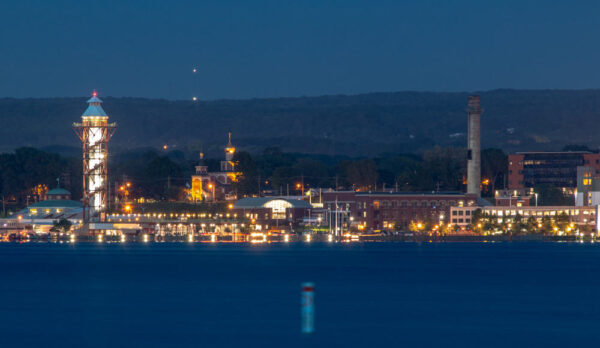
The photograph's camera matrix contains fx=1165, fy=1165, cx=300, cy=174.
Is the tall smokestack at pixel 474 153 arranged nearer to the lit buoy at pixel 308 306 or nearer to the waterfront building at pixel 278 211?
the waterfront building at pixel 278 211

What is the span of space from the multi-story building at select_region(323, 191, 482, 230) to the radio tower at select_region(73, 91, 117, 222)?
36.5 metres

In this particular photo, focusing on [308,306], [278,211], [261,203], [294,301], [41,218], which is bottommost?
[294,301]

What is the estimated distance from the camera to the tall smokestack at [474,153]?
191m

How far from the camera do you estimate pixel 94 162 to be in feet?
618

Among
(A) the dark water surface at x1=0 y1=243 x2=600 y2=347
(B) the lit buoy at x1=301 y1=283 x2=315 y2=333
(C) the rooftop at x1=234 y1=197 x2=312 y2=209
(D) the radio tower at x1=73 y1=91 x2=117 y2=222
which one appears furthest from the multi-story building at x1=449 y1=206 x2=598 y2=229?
(B) the lit buoy at x1=301 y1=283 x2=315 y2=333

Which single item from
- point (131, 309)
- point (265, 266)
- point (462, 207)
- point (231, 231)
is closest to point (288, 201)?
point (231, 231)

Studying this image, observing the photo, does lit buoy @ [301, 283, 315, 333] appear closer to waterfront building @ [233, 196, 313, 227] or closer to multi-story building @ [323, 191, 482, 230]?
multi-story building @ [323, 191, 482, 230]

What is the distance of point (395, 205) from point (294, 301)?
108 metres

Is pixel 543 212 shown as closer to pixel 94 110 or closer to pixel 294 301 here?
pixel 94 110

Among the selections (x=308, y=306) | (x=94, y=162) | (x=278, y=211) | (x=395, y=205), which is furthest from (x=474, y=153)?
(x=308, y=306)

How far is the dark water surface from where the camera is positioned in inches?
2292

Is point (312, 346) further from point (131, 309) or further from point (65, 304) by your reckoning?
point (65, 304)

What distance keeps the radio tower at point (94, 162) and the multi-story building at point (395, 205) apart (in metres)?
36.5

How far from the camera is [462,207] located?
591ft
